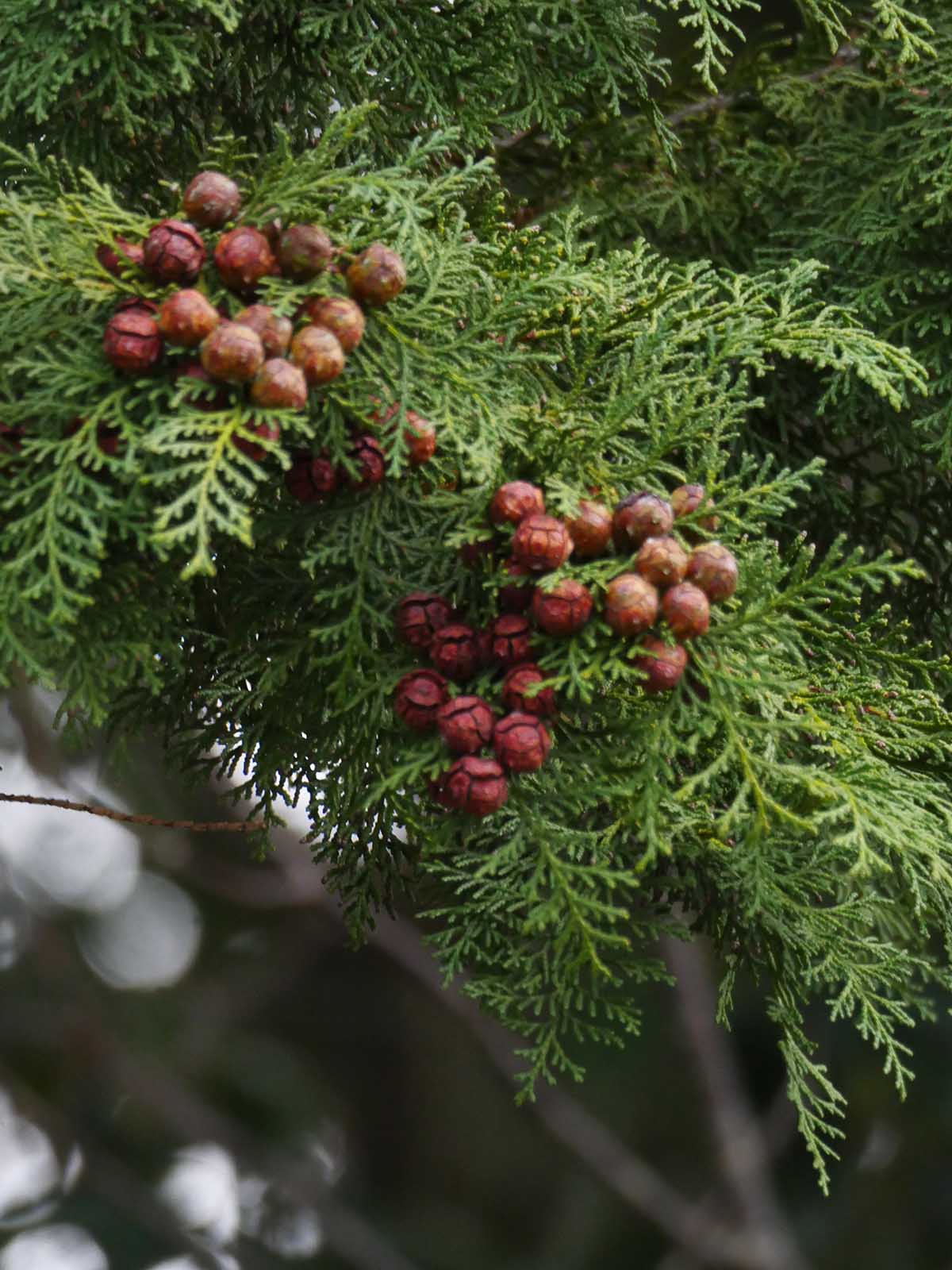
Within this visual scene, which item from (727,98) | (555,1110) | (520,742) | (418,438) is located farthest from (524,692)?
(555,1110)

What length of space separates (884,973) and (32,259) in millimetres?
526

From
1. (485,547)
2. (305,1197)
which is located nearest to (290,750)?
(485,547)

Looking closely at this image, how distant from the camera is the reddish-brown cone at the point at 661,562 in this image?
551 mm

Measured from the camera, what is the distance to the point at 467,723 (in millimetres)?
562

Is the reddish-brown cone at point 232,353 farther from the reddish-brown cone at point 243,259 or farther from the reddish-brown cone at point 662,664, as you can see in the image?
the reddish-brown cone at point 662,664

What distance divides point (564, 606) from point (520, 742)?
0.19ft

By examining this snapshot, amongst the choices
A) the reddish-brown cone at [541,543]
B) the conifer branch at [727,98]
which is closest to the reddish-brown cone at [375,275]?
the reddish-brown cone at [541,543]

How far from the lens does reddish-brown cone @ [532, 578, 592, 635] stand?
55 cm

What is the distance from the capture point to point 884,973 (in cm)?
70

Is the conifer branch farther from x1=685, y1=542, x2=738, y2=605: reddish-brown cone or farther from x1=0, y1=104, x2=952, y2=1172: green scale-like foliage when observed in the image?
x1=685, y1=542, x2=738, y2=605: reddish-brown cone

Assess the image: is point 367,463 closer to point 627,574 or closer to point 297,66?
point 627,574

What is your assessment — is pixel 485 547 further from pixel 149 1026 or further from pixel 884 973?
pixel 149 1026

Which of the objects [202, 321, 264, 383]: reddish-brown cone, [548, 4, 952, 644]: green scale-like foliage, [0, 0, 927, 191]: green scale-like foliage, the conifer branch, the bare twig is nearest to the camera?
[202, 321, 264, 383]: reddish-brown cone

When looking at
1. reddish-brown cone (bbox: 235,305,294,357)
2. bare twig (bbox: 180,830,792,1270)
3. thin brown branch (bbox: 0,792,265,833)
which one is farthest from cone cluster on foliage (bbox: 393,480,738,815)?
bare twig (bbox: 180,830,792,1270)
